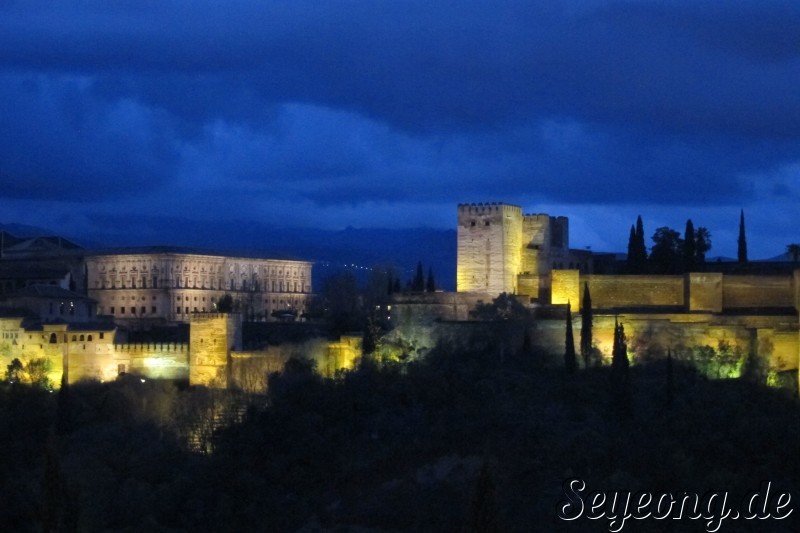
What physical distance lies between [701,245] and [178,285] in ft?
94.5

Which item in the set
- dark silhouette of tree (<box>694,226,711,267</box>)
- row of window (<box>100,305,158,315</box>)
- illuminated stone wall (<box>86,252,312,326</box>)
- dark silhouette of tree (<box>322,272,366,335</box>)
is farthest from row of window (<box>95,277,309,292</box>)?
dark silhouette of tree (<box>694,226,711,267</box>)

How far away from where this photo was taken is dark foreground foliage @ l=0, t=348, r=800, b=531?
4391 centimetres

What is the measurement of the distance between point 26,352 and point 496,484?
2106 cm

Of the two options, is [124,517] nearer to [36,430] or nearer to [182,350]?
[36,430]

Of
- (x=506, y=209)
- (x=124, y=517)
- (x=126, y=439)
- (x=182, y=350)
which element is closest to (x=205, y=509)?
(x=124, y=517)

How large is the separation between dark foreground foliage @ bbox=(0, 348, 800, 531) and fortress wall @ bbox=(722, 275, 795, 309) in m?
5.59

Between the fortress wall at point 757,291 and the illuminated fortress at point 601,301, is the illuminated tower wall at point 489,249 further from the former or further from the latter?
the fortress wall at point 757,291

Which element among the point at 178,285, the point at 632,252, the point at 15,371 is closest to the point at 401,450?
the point at 15,371

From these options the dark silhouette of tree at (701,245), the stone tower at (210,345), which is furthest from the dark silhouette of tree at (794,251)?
the stone tower at (210,345)

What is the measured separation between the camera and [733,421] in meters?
46.6

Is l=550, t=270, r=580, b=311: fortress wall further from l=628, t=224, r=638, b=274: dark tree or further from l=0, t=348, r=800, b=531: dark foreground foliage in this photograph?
l=628, t=224, r=638, b=274: dark tree

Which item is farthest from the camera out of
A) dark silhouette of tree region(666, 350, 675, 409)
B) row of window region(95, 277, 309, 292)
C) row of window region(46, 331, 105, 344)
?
row of window region(95, 277, 309, 292)

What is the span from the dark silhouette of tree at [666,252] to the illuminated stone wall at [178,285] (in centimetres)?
2128

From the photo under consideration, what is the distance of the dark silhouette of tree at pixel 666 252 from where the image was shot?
217 ft
